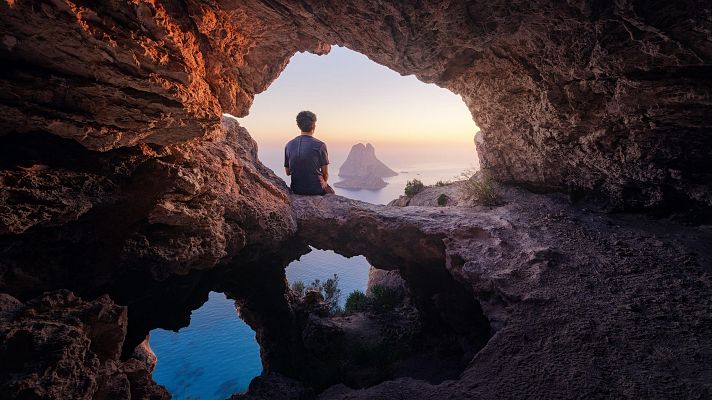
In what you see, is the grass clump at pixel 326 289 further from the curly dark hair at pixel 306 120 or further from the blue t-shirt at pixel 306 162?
the curly dark hair at pixel 306 120

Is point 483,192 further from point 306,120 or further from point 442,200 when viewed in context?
point 306,120

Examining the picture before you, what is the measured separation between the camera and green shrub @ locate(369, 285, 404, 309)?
12.2m

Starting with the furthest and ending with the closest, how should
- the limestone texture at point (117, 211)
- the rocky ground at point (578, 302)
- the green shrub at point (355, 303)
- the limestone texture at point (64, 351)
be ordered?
the green shrub at point (355, 303) < the limestone texture at point (117, 211) < the rocky ground at point (578, 302) < the limestone texture at point (64, 351)

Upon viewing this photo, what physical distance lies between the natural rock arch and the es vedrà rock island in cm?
3

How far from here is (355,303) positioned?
43.2 ft

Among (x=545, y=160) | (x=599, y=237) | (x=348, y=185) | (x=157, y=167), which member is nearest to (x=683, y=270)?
(x=599, y=237)

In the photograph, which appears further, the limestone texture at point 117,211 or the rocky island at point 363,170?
the rocky island at point 363,170

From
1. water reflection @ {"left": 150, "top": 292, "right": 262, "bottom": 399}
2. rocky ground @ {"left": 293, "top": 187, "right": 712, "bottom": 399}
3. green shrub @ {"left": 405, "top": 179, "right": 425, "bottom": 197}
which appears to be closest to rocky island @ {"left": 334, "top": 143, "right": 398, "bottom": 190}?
water reflection @ {"left": 150, "top": 292, "right": 262, "bottom": 399}

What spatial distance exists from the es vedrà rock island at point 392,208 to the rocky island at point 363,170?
198 feet

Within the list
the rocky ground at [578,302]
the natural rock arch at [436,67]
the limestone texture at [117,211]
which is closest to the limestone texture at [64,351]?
the limestone texture at [117,211]

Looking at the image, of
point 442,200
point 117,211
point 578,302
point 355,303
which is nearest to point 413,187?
point 442,200

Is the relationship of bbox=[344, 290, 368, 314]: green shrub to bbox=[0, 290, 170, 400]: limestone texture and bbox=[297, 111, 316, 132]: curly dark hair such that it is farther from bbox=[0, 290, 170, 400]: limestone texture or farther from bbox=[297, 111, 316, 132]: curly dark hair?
bbox=[0, 290, 170, 400]: limestone texture

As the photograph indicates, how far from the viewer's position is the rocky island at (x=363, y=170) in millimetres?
72375

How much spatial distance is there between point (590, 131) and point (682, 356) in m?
3.93
